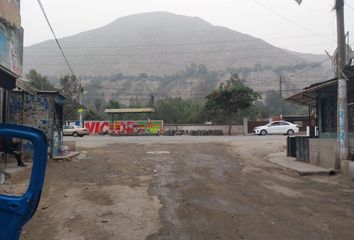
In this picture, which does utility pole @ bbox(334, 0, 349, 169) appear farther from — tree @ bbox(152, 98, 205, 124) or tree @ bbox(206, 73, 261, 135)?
tree @ bbox(152, 98, 205, 124)

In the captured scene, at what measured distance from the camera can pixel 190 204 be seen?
28.8ft

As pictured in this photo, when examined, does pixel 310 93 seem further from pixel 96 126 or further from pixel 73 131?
pixel 96 126

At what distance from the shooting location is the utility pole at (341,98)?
1386 centimetres

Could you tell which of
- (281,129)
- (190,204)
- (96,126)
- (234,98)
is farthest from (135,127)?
(190,204)

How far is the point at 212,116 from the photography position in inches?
2512

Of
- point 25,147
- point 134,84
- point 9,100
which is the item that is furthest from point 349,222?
point 134,84

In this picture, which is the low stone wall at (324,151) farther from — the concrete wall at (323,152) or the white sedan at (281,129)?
the white sedan at (281,129)

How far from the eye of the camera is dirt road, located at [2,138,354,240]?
265 inches

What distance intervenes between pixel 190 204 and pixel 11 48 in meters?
11.3

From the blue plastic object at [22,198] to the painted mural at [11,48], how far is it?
11753 millimetres

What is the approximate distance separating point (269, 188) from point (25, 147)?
903 centimetres

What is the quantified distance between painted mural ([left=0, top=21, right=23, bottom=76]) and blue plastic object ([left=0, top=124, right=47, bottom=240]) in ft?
38.6

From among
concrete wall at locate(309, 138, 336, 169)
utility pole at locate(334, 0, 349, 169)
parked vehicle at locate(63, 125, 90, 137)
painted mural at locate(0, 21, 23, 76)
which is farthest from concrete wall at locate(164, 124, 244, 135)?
utility pole at locate(334, 0, 349, 169)

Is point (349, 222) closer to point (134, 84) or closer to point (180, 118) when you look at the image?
point (180, 118)
